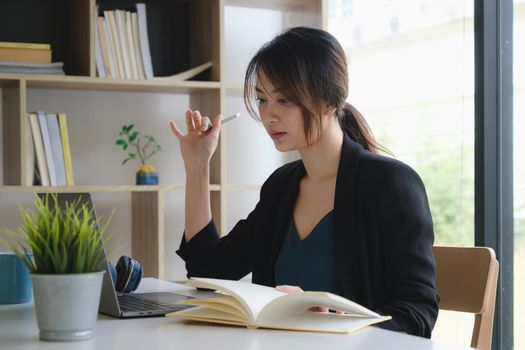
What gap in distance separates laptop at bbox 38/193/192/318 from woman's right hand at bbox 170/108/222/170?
421 millimetres

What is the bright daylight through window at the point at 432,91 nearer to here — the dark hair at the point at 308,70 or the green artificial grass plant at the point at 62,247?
the dark hair at the point at 308,70

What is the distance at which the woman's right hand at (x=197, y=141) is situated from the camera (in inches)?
77.0

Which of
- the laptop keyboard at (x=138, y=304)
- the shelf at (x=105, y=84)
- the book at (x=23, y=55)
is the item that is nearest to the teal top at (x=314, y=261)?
the laptop keyboard at (x=138, y=304)

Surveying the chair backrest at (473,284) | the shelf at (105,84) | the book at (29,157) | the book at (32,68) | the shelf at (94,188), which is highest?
the book at (32,68)

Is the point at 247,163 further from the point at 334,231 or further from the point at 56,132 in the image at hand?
the point at 334,231

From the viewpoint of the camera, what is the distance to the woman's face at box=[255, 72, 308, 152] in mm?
1854

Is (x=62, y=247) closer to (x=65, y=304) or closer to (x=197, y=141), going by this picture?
(x=65, y=304)

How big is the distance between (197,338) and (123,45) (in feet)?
6.88

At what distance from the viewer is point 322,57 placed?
1.88 meters

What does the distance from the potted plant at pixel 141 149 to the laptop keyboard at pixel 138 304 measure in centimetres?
A: 154

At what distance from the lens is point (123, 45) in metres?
3.09

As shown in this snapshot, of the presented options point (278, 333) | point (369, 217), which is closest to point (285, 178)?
point (369, 217)

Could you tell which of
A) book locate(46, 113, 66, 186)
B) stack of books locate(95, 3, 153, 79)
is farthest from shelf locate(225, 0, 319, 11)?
book locate(46, 113, 66, 186)

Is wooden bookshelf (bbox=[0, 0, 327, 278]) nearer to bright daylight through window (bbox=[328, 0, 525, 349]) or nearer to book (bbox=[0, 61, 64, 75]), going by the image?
book (bbox=[0, 61, 64, 75])
